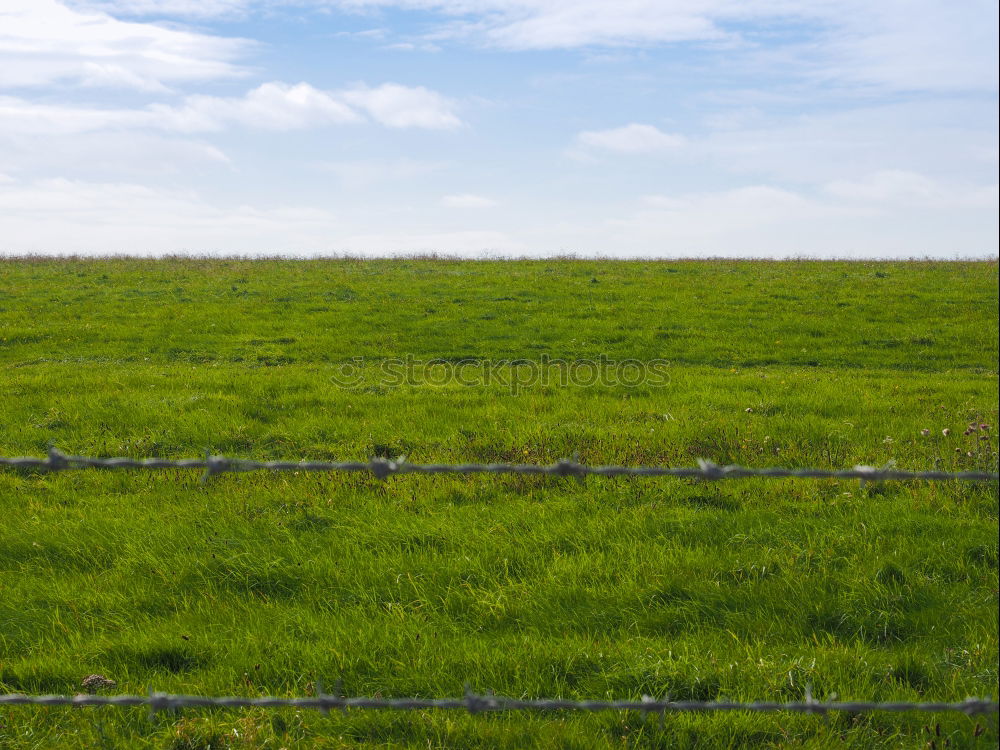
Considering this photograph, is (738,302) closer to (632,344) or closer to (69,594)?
(632,344)

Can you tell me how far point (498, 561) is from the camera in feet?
18.8

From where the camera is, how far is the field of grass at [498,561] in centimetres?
401

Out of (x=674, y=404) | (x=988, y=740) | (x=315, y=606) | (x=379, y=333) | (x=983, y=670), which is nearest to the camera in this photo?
(x=988, y=740)

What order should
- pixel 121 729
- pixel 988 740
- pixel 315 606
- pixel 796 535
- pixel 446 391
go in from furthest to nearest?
pixel 446 391
pixel 796 535
pixel 315 606
pixel 121 729
pixel 988 740

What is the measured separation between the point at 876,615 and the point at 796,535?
1.25 m

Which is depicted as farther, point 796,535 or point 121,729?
point 796,535

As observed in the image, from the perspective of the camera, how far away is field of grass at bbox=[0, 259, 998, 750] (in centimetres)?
401

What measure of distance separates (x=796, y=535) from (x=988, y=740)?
2514mm

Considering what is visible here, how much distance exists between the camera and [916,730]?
3738 millimetres

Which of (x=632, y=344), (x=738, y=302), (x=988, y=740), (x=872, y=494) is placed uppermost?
(x=738, y=302)

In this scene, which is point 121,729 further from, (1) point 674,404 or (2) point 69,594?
(1) point 674,404

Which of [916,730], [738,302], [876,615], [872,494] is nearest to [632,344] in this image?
[738,302]

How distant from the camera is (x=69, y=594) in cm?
542

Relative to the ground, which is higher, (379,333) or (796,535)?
(379,333)
